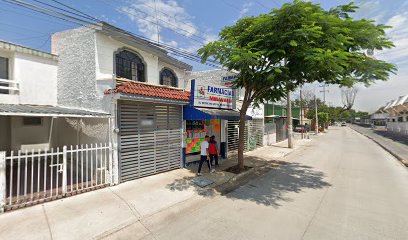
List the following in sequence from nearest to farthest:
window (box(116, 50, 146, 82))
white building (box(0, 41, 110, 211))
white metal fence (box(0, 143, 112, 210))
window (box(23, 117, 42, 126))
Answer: white metal fence (box(0, 143, 112, 210)) → white building (box(0, 41, 110, 211)) → window (box(116, 50, 146, 82)) → window (box(23, 117, 42, 126))

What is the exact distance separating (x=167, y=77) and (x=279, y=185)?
9.30 m

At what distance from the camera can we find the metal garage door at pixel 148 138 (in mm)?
7199

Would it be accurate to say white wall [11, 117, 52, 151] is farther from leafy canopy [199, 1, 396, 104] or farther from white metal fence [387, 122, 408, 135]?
white metal fence [387, 122, 408, 135]

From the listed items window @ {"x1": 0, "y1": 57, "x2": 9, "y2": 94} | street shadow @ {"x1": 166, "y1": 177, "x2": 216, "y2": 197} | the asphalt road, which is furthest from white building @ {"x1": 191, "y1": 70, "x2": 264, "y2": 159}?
window @ {"x1": 0, "y1": 57, "x2": 9, "y2": 94}

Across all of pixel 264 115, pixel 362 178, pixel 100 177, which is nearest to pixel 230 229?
pixel 100 177

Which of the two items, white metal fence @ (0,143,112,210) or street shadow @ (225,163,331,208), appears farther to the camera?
street shadow @ (225,163,331,208)

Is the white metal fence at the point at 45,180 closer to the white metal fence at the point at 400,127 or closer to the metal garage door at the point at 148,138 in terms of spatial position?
the metal garage door at the point at 148,138

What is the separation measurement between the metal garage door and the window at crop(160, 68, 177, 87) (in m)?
4.34

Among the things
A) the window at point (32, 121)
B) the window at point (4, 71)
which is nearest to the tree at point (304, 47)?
the window at point (4, 71)

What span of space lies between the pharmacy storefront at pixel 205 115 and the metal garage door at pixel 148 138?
2.03 ft

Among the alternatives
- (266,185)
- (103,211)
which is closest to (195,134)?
(266,185)

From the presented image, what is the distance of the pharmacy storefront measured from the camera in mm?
9070

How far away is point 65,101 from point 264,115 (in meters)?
14.7

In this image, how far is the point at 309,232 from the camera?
4281 millimetres
